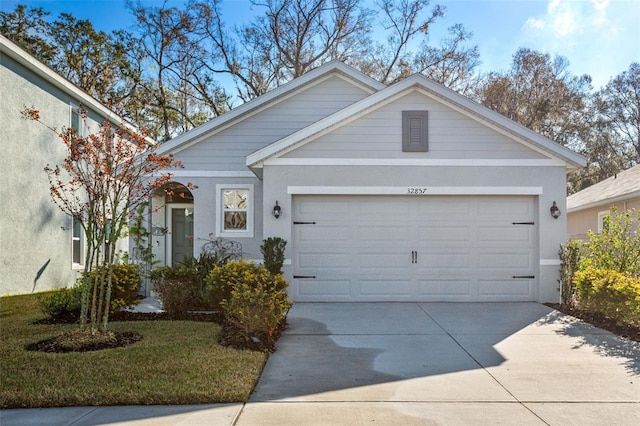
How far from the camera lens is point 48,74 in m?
12.9

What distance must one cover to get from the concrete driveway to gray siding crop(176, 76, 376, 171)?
16.5 feet

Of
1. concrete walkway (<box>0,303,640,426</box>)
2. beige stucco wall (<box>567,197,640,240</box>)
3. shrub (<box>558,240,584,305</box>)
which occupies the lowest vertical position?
concrete walkway (<box>0,303,640,426</box>)

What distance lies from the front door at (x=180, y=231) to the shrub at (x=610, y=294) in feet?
31.3

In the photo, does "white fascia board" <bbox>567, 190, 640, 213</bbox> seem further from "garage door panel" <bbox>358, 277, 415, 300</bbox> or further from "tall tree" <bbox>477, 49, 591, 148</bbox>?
"tall tree" <bbox>477, 49, 591, 148</bbox>

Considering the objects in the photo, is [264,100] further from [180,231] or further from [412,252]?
[412,252]

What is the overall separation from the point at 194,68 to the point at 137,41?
9.69ft

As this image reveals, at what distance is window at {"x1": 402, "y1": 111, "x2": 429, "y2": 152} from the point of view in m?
10.4

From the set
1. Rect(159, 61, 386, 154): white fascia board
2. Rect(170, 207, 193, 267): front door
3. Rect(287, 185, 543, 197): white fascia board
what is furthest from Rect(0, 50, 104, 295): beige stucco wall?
Rect(287, 185, 543, 197): white fascia board

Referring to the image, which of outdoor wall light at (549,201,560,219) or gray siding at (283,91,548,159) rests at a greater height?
gray siding at (283,91,548,159)

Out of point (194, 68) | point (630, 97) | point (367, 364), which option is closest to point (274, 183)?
point (367, 364)

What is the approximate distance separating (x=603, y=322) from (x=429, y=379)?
15.5ft

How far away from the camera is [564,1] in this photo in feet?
42.7

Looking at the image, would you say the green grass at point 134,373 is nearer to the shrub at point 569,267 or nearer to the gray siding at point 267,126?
the gray siding at point 267,126

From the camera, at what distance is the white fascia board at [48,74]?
11.2 meters
